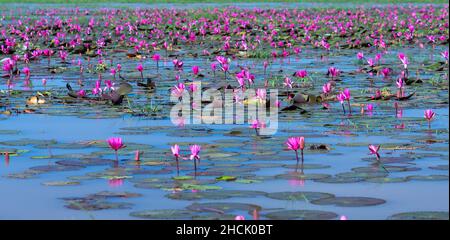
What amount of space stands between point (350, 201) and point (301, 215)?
1.46ft

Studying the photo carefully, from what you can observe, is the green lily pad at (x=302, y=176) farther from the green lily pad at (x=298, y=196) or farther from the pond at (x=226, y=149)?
the green lily pad at (x=298, y=196)

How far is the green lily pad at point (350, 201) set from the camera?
519cm

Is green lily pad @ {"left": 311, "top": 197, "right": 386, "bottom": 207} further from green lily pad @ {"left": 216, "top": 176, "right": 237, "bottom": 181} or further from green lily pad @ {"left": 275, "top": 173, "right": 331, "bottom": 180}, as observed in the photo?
green lily pad @ {"left": 216, "top": 176, "right": 237, "bottom": 181}

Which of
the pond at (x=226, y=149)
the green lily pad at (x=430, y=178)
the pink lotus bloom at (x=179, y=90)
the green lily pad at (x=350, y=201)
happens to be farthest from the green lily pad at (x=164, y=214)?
the pink lotus bloom at (x=179, y=90)

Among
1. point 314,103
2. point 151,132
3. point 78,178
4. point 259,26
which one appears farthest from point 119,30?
point 78,178

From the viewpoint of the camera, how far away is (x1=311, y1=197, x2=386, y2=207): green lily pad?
519 cm

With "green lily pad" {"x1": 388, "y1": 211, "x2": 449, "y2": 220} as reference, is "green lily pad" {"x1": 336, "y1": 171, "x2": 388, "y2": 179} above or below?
below

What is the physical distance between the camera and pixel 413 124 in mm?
8172

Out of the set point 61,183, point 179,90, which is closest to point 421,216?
point 61,183

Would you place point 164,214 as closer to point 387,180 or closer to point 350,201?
point 350,201

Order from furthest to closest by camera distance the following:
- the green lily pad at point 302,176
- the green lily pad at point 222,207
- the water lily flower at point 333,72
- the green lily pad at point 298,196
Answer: the water lily flower at point 333,72 < the green lily pad at point 302,176 < the green lily pad at point 298,196 < the green lily pad at point 222,207

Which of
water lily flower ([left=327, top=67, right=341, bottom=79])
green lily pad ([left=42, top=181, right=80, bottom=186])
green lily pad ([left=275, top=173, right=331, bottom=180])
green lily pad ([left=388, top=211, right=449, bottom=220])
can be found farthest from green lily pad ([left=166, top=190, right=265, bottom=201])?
water lily flower ([left=327, top=67, right=341, bottom=79])

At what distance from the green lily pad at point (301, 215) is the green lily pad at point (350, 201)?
0.82 feet

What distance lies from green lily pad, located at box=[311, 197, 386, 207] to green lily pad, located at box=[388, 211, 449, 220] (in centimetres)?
30
